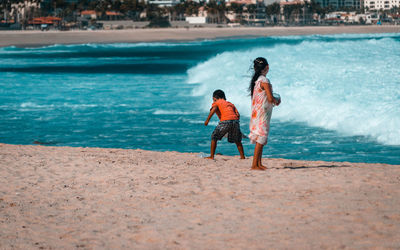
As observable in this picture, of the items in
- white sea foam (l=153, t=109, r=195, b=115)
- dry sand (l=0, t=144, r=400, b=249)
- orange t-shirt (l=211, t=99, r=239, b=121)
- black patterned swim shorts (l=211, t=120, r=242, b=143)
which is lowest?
white sea foam (l=153, t=109, r=195, b=115)

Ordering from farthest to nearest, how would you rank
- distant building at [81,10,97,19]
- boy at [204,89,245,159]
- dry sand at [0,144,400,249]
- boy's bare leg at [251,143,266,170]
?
distant building at [81,10,97,19] → boy at [204,89,245,159] → boy's bare leg at [251,143,266,170] → dry sand at [0,144,400,249]

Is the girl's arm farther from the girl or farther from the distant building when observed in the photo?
the distant building

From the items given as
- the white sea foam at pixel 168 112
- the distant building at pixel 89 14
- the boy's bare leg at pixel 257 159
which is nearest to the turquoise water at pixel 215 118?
the white sea foam at pixel 168 112

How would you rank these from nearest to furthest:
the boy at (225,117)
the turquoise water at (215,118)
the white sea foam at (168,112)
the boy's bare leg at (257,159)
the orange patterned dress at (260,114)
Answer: the orange patterned dress at (260,114) → the boy's bare leg at (257,159) → the boy at (225,117) → the turquoise water at (215,118) → the white sea foam at (168,112)

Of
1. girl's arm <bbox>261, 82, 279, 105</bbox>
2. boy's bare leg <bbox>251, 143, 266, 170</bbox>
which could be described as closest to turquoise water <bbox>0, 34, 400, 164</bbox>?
boy's bare leg <bbox>251, 143, 266, 170</bbox>

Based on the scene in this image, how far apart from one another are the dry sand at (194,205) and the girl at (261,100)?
21.0 inches

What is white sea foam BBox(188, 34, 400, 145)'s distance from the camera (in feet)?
43.4

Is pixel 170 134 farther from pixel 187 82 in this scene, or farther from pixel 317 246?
pixel 187 82

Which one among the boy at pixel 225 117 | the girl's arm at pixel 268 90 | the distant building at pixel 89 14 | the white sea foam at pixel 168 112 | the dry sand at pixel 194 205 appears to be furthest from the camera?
the distant building at pixel 89 14

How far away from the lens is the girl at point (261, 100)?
762 cm

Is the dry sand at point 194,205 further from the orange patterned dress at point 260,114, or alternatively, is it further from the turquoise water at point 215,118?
the turquoise water at point 215,118

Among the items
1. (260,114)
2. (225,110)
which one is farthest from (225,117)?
(260,114)

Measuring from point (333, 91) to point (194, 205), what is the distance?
38.3 feet

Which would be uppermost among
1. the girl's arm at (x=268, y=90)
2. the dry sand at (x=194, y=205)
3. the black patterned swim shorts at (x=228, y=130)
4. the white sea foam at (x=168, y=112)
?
the girl's arm at (x=268, y=90)
